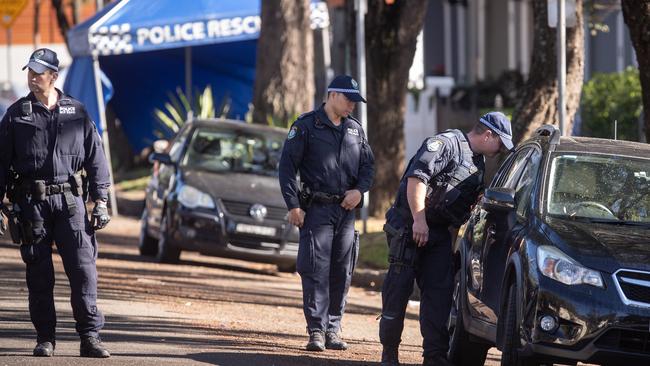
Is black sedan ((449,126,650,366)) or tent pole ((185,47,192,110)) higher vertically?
tent pole ((185,47,192,110))

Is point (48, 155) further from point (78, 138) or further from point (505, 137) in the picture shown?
point (505, 137)

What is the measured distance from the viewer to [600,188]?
8.26 metres

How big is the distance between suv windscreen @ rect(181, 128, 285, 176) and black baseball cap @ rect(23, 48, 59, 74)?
24.0ft

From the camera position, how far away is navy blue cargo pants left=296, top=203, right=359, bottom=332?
9406 millimetres

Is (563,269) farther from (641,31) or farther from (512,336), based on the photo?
(641,31)

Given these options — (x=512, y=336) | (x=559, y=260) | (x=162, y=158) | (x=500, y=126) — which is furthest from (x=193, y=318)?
(x=162, y=158)

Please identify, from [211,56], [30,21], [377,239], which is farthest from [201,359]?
[30,21]

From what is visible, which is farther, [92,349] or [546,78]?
[546,78]

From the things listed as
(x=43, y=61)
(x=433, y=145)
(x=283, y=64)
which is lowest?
(x=433, y=145)

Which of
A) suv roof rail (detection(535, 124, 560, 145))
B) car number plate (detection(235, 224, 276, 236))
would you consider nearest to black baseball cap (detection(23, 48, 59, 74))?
suv roof rail (detection(535, 124, 560, 145))

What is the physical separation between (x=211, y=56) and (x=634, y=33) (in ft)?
56.4

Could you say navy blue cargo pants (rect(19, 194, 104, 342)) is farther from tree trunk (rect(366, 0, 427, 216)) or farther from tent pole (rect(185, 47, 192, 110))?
tent pole (rect(185, 47, 192, 110))

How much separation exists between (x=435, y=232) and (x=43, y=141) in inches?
94.7

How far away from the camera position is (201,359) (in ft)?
28.5
